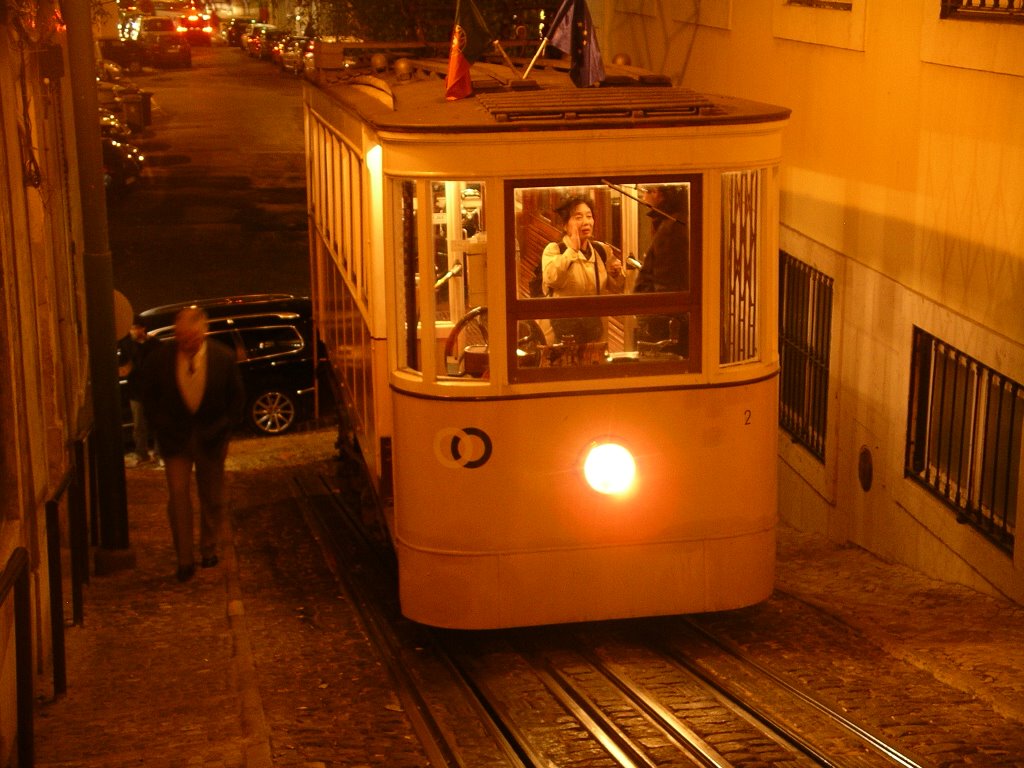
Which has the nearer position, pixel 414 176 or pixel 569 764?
pixel 569 764

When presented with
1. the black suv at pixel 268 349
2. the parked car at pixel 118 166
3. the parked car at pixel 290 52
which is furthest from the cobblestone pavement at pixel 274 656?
the parked car at pixel 290 52

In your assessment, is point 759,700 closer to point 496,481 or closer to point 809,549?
point 496,481

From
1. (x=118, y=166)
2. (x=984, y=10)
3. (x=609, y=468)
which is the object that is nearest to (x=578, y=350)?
(x=609, y=468)

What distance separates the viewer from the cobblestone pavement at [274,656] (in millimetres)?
6285

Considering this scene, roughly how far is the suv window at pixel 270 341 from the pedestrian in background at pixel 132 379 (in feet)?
3.61

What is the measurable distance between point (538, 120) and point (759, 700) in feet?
9.02

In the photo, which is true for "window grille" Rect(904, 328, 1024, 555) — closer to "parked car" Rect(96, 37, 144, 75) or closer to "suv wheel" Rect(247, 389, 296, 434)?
"suv wheel" Rect(247, 389, 296, 434)

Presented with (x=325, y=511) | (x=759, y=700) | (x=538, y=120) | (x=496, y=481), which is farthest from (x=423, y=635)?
(x=325, y=511)

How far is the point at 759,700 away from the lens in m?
6.76

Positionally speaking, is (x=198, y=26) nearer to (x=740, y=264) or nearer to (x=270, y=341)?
(x=270, y=341)

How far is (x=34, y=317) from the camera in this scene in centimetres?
774

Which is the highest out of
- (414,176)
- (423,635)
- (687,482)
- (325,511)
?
(414,176)

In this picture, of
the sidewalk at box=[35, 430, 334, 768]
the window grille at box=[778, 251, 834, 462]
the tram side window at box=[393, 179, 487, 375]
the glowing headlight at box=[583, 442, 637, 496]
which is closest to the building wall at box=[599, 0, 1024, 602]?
the window grille at box=[778, 251, 834, 462]

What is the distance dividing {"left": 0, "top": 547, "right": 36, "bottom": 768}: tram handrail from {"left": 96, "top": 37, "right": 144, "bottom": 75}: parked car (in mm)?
50985
